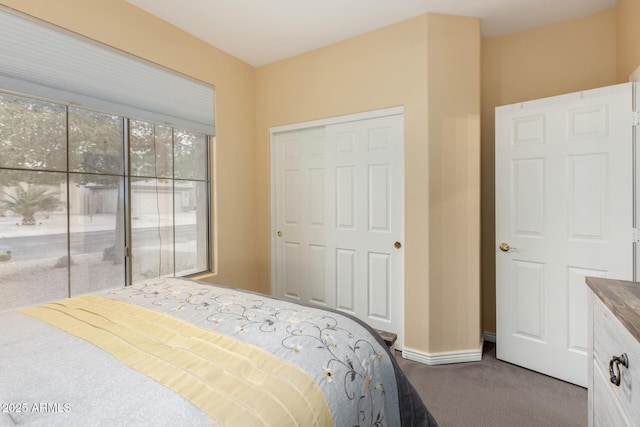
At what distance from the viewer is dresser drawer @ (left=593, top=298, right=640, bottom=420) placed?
708mm

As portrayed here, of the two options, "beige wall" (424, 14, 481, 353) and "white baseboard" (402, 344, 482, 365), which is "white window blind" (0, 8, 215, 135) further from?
"white baseboard" (402, 344, 482, 365)

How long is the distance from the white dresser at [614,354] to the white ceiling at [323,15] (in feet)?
7.02

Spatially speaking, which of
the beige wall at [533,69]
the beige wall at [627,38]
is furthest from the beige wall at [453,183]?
the beige wall at [627,38]

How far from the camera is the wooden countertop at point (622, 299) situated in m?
0.72

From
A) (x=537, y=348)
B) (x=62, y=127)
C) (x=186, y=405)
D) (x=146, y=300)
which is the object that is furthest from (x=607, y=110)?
(x=62, y=127)

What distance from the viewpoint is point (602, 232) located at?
1.95 m

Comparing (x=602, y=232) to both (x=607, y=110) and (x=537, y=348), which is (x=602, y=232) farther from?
(x=537, y=348)

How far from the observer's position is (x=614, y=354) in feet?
2.77

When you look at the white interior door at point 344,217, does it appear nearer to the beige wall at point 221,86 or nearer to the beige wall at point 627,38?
the beige wall at point 221,86

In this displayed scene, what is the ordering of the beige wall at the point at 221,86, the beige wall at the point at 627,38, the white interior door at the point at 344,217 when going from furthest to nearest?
the white interior door at the point at 344,217 < the beige wall at the point at 221,86 < the beige wall at the point at 627,38

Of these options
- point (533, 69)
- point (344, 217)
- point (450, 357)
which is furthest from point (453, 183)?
point (450, 357)

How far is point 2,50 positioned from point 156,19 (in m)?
1.04

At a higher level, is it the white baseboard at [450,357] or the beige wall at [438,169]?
the beige wall at [438,169]

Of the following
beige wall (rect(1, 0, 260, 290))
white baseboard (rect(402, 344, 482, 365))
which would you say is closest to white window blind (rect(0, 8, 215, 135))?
beige wall (rect(1, 0, 260, 290))
